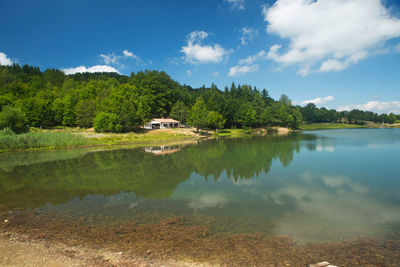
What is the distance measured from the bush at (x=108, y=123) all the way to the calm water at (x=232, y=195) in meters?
33.2

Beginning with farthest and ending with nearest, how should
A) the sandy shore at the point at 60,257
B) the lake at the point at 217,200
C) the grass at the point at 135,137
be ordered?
the grass at the point at 135,137, the lake at the point at 217,200, the sandy shore at the point at 60,257

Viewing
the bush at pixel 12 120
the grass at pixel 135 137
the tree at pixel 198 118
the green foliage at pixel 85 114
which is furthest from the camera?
the tree at pixel 198 118

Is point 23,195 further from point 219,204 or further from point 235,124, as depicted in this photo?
point 235,124

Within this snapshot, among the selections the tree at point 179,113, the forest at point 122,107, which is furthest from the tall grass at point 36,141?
the tree at point 179,113

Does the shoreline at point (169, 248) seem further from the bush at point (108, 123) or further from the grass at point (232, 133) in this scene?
the grass at point (232, 133)

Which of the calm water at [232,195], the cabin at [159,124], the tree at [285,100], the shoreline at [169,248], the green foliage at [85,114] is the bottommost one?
the calm water at [232,195]

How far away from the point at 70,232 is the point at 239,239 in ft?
21.7

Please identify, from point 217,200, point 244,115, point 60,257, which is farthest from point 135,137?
point 244,115

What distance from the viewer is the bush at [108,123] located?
54.8 meters

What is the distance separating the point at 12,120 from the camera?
41.5 metres

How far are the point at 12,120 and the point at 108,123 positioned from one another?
61.4 feet

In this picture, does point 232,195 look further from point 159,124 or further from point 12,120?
point 159,124

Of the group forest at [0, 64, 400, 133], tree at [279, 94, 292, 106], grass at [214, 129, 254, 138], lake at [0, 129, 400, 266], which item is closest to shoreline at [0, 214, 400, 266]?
lake at [0, 129, 400, 266]

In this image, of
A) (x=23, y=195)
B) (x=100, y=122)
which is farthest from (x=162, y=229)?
(x=100, y=122)
